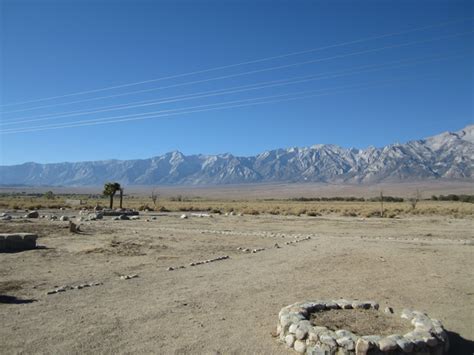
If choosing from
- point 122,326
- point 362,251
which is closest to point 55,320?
point 122,326

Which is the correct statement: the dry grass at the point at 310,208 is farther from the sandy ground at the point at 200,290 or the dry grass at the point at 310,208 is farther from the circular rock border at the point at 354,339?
the circular rock border at the point at 354,339

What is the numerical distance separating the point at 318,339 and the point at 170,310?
13.3 ft

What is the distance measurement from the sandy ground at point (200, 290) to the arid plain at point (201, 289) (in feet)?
0.11

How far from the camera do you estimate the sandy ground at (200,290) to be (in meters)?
8.88

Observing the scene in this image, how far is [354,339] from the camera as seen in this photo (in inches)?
309

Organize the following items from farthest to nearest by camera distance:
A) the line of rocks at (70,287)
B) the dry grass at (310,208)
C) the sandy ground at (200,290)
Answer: the dry grass at (310,208)
the line of rocks at (70,287)
the sandy ground at (200,290)

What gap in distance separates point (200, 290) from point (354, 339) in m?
5.88

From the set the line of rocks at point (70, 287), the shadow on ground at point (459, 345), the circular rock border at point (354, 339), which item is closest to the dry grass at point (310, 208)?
the line of rocks at point (70, 287)

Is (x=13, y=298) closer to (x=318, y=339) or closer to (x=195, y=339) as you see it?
(x=195, y=339)

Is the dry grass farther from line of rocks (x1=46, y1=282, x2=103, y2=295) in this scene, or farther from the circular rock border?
the circular rock border

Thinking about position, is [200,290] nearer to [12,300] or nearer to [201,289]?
[201,289]

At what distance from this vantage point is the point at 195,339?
888 cm

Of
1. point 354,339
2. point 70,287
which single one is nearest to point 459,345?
point 354,339

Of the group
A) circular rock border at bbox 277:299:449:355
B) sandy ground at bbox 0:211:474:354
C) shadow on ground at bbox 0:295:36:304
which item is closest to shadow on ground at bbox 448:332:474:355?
sandy ground at bbox 0:211:474:354
